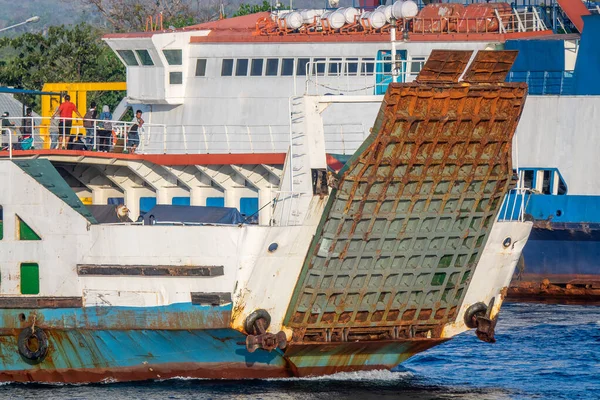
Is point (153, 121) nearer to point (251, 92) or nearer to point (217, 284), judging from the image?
point (251, 92)

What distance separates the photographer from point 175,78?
4159cm

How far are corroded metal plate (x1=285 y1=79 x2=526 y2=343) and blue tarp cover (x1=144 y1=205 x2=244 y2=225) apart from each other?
264cm

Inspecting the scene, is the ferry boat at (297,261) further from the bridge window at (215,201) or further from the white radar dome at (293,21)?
the white radar dome at (293,21)

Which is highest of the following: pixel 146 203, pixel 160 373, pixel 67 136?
pixel 67 136

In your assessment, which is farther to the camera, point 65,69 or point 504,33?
Answer: point 65,69

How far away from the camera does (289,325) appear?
25953 millimetres

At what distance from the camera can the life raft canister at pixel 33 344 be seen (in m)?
26.7

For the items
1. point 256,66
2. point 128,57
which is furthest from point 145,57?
point 256,66

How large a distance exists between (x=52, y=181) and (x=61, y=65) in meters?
49.6

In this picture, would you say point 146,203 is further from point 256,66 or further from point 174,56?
point 256,66

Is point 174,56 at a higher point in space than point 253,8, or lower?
higher

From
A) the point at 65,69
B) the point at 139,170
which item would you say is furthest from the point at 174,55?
the point at 65,69

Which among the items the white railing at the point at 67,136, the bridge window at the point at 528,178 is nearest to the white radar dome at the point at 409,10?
the bridge window at the point at 528,178

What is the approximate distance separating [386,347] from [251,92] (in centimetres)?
1596
